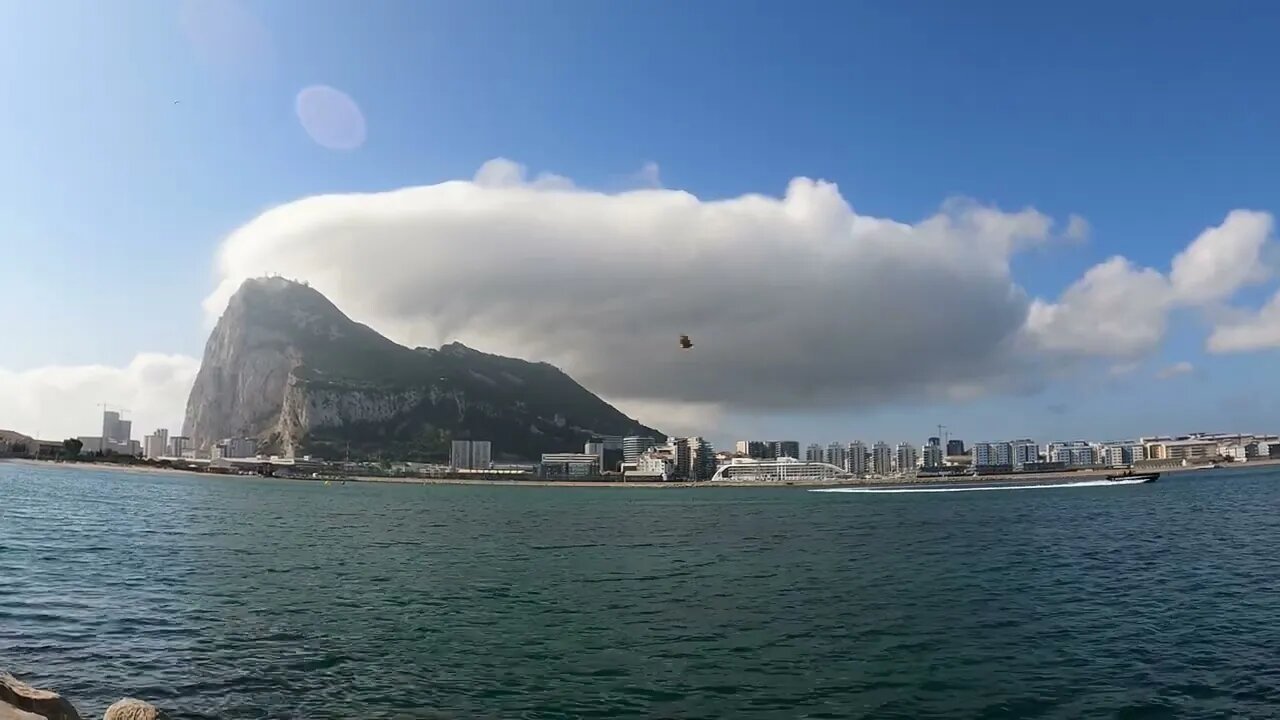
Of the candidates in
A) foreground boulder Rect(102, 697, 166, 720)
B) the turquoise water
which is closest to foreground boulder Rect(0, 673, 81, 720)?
foreground boulder Rect(102, 697, 166, 720)

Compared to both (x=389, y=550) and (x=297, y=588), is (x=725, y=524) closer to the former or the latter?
(x=389, y=550)

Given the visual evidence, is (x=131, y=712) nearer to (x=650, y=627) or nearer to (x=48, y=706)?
(x=48, y=706)

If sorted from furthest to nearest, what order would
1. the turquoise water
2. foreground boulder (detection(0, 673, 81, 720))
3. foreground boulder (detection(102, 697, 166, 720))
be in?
the turquoise water
foreground boulder (detection(0, 673, 81, 720))
foreground boulder (detection(102, 697, 166, 720))

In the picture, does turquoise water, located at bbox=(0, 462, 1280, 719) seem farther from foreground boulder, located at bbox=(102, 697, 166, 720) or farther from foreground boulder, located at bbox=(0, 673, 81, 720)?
foreground boulder, located at bbox=(102, 697, 166, 720)

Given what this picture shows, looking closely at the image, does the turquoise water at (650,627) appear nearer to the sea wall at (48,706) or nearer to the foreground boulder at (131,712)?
the sea wall at (48,706)

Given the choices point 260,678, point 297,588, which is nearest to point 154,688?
point 260,678

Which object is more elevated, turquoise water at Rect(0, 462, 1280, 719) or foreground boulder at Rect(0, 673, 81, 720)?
foreground boulder at Rect(0, 673, 81, 720)

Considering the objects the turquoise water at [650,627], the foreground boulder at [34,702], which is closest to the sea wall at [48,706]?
the foreground boulder at [34,702]
